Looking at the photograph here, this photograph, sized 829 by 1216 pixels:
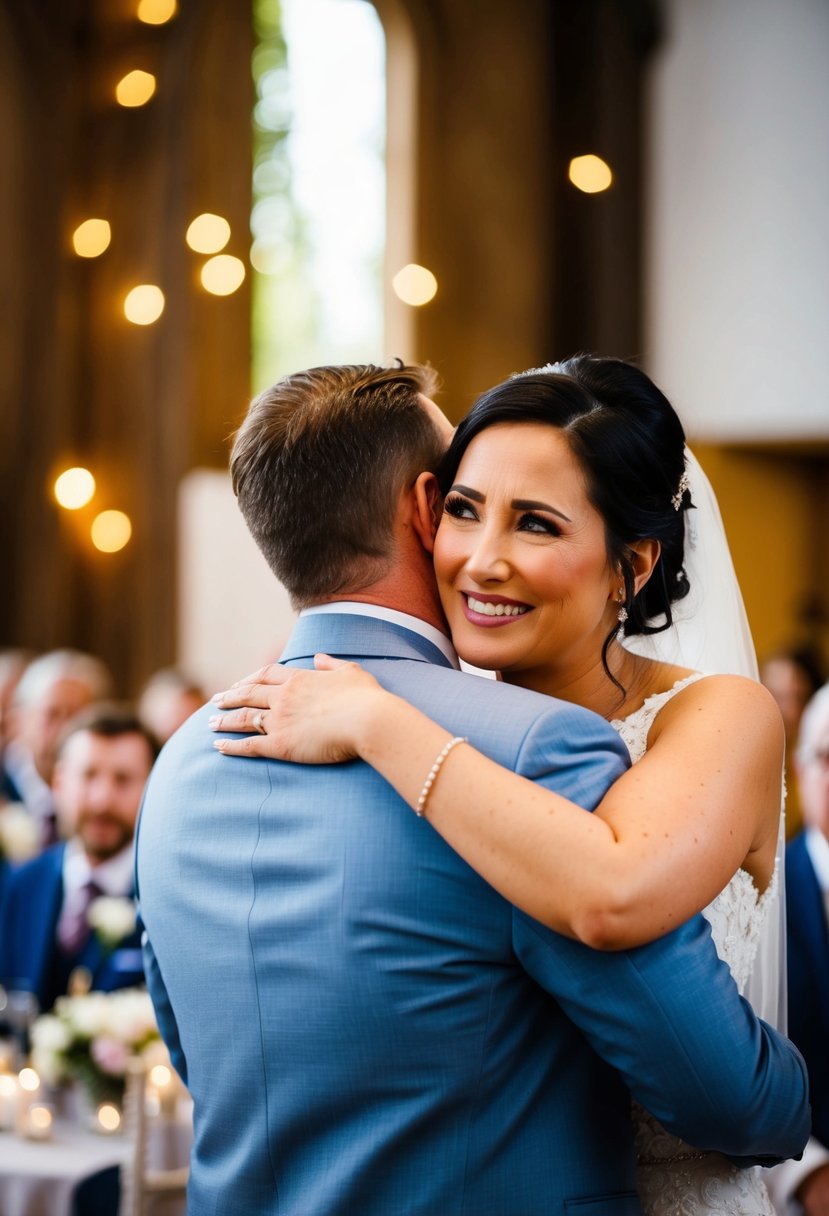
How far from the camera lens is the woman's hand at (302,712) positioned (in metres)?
1.51

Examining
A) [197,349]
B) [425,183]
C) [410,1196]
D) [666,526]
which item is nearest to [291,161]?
[425,183]

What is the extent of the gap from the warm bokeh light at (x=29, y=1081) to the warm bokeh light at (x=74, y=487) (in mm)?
4960

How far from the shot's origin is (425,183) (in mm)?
8836

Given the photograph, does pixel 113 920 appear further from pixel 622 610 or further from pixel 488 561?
pixel 488 561

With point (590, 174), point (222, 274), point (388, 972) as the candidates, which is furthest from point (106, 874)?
point (590, 174)

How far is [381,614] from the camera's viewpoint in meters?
1.65

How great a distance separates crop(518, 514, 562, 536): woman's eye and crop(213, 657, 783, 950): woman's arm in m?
0.28

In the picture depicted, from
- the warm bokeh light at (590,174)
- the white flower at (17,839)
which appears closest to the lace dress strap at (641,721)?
the white flower at (17,839)

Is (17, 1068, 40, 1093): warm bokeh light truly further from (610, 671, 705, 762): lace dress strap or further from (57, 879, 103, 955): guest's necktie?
(610, 671, 705, 762): lace dress strap

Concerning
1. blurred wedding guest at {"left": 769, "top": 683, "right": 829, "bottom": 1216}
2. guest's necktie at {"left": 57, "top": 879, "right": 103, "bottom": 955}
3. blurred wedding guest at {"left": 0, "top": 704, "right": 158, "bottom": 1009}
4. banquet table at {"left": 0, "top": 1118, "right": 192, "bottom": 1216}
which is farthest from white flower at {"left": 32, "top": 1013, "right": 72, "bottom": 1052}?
blurred wedding guest at {"left": 769, "top": 683, "right": 829, "bottom": 1216}

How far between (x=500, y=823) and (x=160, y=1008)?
2.62 feet

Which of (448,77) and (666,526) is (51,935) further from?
(448,77)

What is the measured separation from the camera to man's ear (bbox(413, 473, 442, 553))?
5.55 ft

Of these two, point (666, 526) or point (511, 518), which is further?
point (666, 526)
